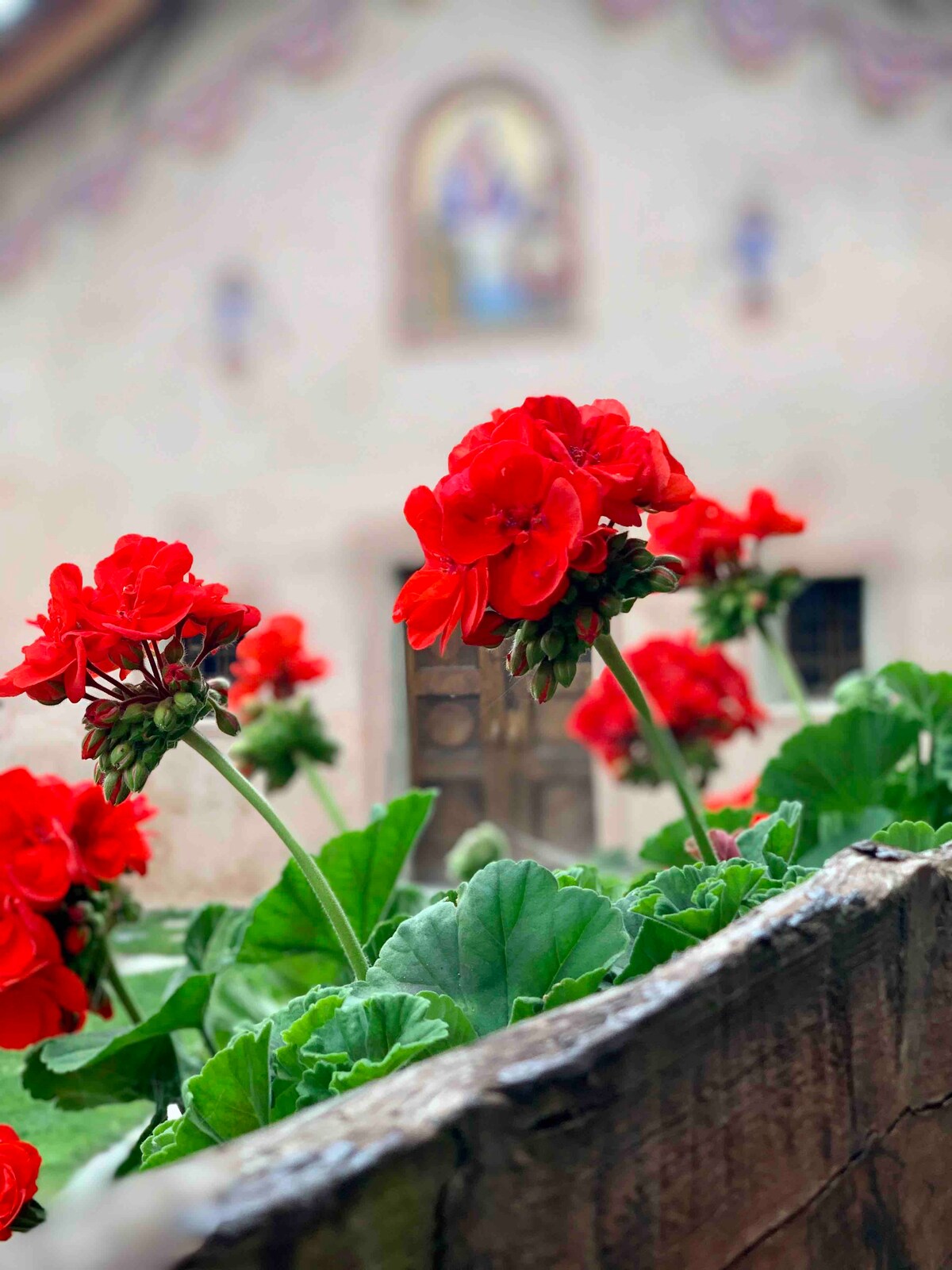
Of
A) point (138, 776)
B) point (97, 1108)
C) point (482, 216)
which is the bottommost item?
point (97, 1108)

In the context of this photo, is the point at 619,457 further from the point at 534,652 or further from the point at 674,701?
the point at 674,701

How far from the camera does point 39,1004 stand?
22.7 inches

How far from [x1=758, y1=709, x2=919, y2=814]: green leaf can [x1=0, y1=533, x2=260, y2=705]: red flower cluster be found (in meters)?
0.36

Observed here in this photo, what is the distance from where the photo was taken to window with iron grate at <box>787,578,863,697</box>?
9.55 feet

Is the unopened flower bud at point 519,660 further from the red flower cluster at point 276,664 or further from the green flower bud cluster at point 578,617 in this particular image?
the red flower cluster at point 276,664

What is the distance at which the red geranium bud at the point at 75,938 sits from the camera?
1.93 feet

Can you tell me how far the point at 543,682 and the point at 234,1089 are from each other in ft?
0.51

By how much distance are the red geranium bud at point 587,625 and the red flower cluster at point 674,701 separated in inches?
25.7

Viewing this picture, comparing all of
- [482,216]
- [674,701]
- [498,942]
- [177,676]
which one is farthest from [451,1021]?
[482,216]

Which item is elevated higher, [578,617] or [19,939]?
[578,617]

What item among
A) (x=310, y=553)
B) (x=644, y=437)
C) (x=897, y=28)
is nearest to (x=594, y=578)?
(x=644, y=437)

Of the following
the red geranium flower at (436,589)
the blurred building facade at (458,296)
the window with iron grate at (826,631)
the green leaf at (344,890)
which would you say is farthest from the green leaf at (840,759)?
the window with iron grate at (826,631)

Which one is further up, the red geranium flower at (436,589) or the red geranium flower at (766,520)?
the red geranium flower at (766,520)

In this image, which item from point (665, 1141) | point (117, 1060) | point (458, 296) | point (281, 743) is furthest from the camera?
point (458, 296)
